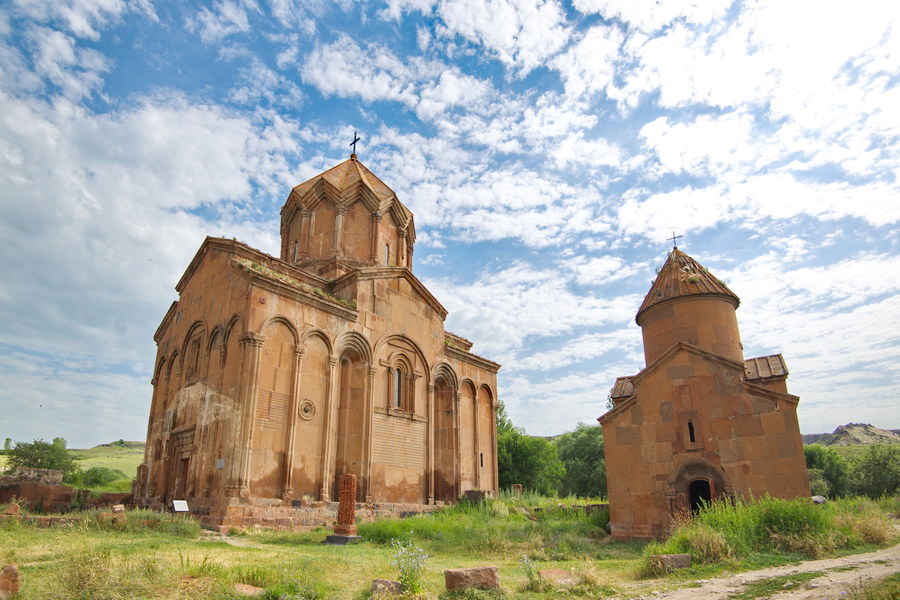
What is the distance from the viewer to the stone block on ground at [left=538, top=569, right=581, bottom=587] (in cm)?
621

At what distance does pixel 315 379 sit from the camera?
1393cm

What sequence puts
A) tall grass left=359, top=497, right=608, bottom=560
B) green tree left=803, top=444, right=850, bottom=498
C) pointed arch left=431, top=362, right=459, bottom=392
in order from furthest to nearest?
1. green tree left=803, top=444, right=850, bottom=498
2. pointed arch left=431, top=362, right=459, bottom=392
3. tall grass left=359, top=497, right=608, bottom=560

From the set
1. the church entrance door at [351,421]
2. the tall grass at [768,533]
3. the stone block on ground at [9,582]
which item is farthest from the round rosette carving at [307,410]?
the stone block on ground at [9,582]

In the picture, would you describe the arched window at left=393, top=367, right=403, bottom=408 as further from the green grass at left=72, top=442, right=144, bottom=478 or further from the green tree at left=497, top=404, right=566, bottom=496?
the green grass at left=72, top=442, right=144, bottom=478

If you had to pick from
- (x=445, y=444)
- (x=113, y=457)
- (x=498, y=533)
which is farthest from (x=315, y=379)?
(x=113, y=457)

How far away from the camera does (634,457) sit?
11555mm

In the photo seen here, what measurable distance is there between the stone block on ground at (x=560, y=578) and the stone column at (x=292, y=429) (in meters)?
7.52

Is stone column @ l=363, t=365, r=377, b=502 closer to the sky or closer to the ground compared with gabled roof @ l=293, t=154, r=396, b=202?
closer to the ground

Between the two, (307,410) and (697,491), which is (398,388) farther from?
(697,491)

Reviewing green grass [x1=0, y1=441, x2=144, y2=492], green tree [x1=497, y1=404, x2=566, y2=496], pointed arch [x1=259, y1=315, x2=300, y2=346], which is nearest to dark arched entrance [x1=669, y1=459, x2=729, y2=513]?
pointed arch [x1=259, y1=315, x2=300, y2=346]

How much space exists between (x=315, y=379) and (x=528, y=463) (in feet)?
64.5

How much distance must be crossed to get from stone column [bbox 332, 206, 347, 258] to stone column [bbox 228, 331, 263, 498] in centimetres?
585

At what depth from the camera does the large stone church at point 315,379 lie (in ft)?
40.9

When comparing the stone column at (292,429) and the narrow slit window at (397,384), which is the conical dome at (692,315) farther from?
the stone column at (292,429)
